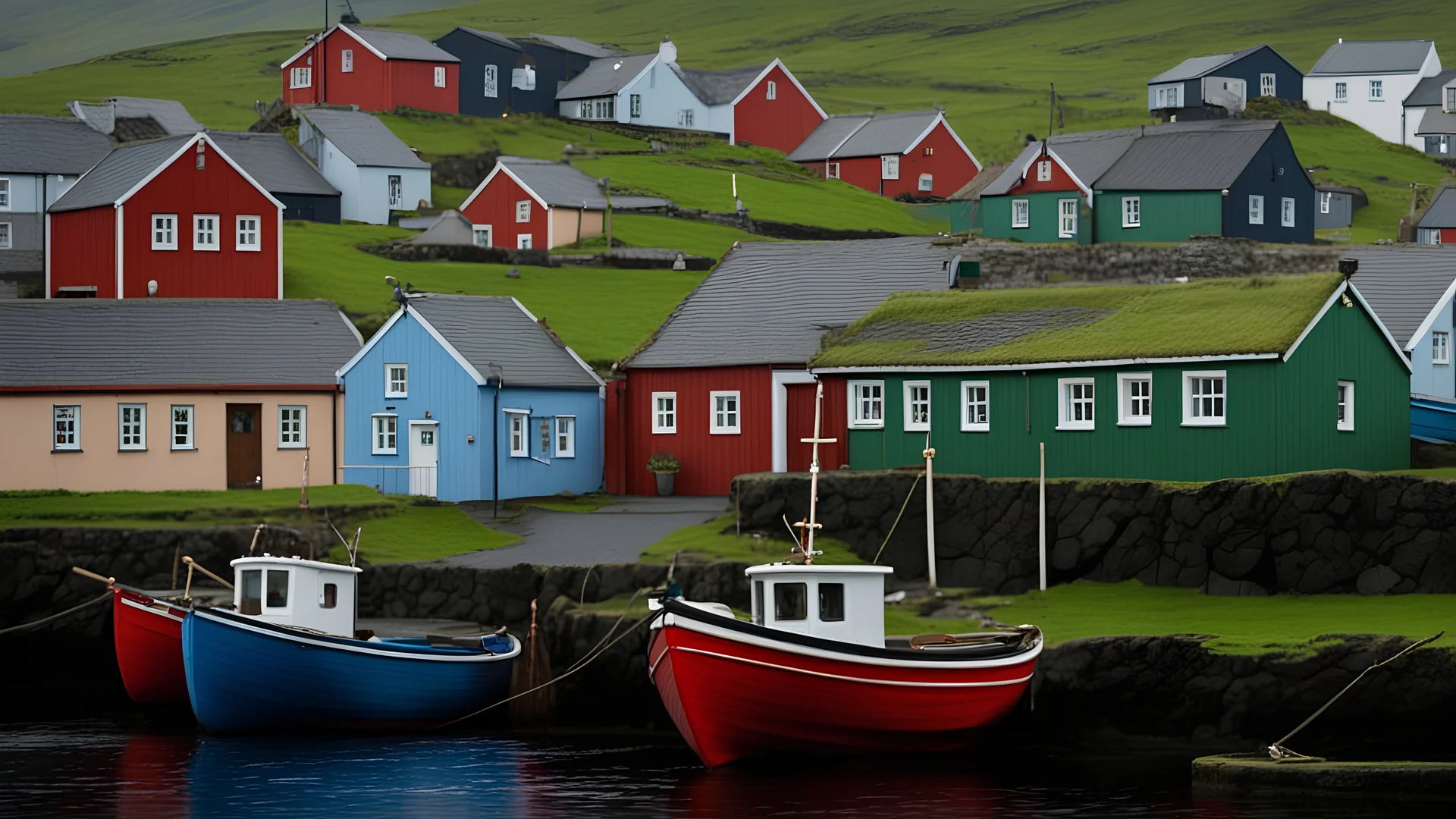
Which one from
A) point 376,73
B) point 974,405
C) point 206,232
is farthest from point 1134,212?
point 376,73

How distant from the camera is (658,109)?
4663 inches

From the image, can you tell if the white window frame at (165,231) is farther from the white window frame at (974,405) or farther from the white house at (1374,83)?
the white house at (1374,83)

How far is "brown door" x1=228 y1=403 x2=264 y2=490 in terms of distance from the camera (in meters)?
47.4

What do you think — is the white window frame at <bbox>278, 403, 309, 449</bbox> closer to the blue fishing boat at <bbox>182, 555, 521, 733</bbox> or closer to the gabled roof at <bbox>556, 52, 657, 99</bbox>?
the blue fishing boat at <bbox>182, 555, 521, 733</bbox>

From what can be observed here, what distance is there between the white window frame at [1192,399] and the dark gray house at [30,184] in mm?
43729

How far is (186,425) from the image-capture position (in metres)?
47.1

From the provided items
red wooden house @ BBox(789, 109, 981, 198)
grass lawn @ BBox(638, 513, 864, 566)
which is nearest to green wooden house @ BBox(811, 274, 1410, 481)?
grass lawn @ BBox(638, 513, 864, 566)

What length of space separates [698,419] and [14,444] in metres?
17.0

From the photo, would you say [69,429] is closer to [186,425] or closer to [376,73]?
[186,425]

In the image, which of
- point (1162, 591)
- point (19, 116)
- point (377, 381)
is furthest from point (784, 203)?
point (1162, 591)

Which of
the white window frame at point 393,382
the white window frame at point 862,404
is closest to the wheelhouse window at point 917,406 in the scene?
the white window frame at point 862,404

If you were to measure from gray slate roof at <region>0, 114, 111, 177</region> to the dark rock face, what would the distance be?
41.9 metres

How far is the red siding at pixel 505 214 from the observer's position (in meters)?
79.4

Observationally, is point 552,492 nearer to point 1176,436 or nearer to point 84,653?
point 84,653
